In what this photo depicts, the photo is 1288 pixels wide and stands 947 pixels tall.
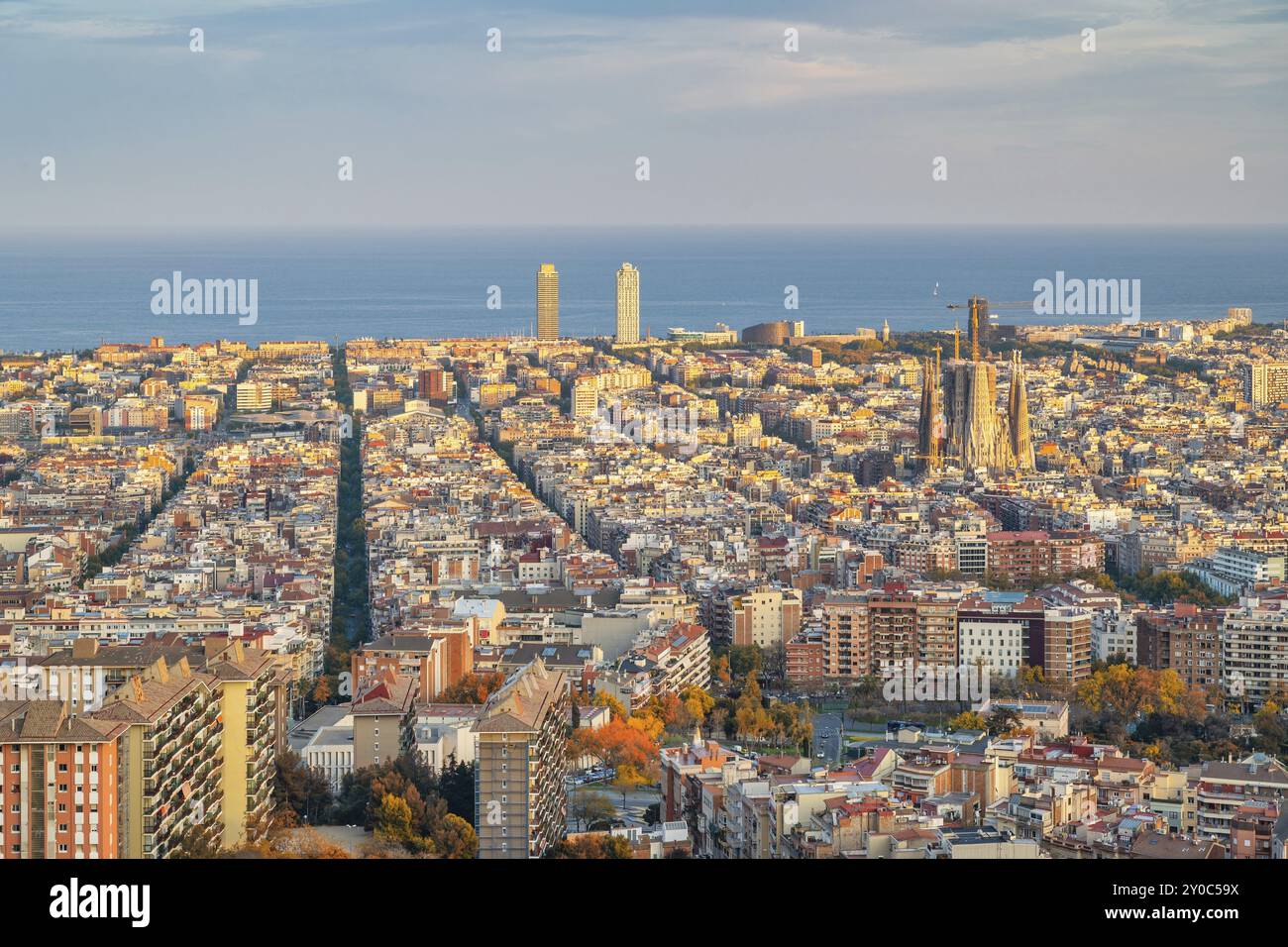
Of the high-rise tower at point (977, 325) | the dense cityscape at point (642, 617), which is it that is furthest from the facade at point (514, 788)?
the high-rise tower at point (977, 325)

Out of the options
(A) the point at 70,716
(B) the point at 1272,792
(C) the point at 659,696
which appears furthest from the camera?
(C) the point at 659,696

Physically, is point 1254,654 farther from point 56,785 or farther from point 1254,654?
point 56,785

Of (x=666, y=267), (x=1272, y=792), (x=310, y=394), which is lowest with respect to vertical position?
(x=1272, y=792)

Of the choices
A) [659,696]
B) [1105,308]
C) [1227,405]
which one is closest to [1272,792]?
[659,696]

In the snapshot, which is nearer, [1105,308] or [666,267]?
[1105,308]

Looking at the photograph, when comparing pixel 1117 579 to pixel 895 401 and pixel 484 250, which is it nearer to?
pixel 895 401

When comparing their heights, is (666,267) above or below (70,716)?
above

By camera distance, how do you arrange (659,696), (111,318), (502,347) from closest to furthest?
(659,696) → (502,347) → (111,318)
